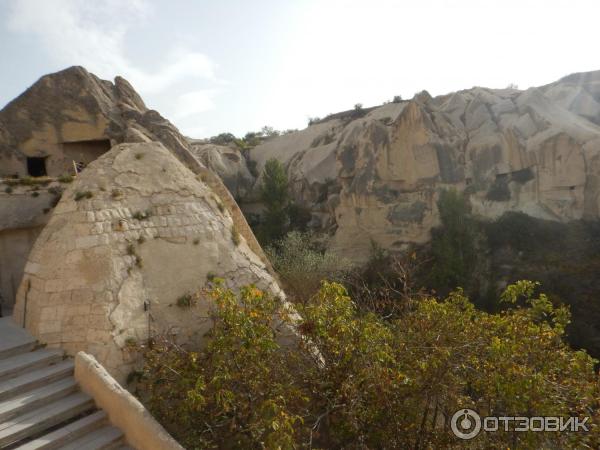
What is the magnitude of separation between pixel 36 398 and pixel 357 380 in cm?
373

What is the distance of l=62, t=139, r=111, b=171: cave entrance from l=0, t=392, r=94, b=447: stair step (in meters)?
8.99

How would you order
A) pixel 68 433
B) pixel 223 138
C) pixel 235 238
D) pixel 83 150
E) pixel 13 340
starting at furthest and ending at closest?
pixel 223 138, pixel 83 150, pixel 235 238, pixel 13 340, pixel 68 433

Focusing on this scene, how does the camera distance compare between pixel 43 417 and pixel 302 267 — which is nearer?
pixel 43 417

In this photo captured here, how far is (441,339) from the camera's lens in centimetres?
454

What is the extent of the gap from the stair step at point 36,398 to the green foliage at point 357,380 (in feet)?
3.23

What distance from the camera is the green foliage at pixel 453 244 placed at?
49.8ft

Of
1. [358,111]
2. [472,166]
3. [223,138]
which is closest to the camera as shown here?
[472,166]

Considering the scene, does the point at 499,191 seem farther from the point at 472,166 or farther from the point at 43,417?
the point at 43,417

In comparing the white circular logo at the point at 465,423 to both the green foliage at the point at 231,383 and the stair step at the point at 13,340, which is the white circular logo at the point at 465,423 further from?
the stair step at the point at 13,340

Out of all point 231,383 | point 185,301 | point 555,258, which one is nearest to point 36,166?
point 185,301

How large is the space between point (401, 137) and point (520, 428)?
1581 centimetres

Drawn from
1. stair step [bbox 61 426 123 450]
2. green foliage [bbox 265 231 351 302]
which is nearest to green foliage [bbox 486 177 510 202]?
green foliage [bbox 265 231 351 302]

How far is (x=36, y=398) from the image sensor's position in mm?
4242

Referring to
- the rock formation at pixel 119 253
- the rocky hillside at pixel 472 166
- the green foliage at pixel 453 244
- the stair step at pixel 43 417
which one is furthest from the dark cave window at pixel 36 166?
the green foliage at pixel 453 244
